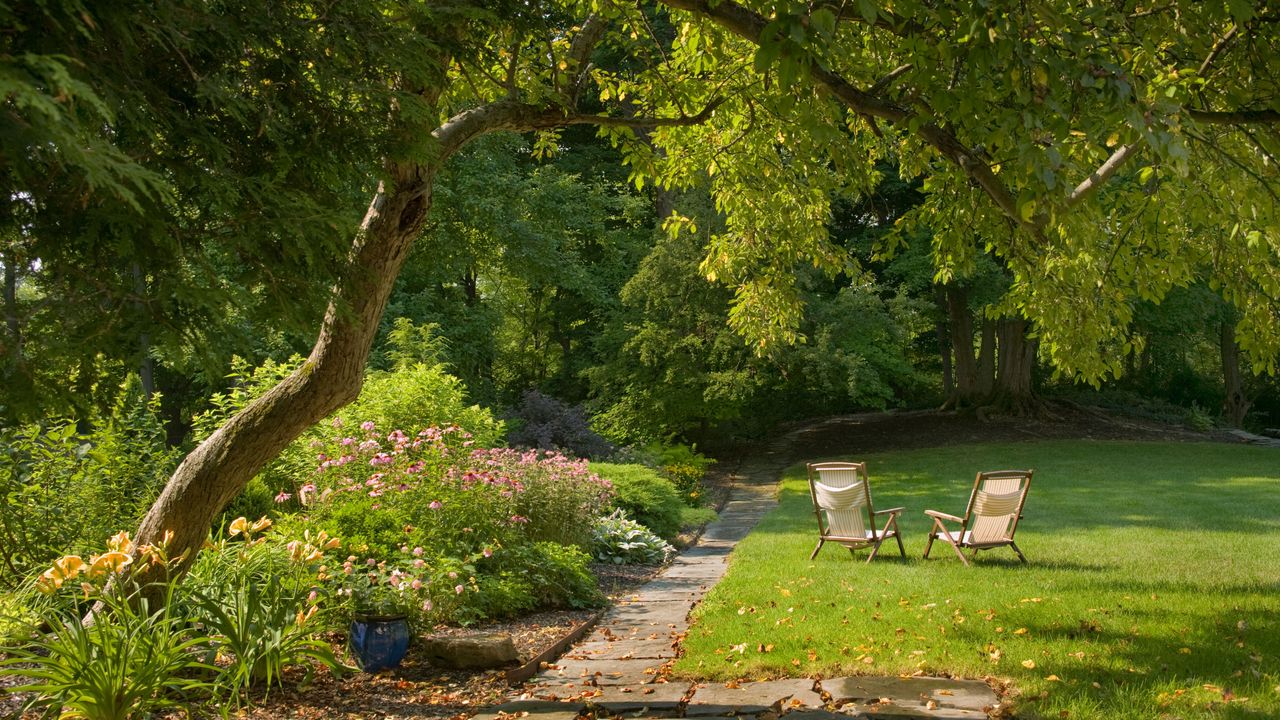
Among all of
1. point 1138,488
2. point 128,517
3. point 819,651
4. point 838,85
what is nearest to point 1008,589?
point 819,651

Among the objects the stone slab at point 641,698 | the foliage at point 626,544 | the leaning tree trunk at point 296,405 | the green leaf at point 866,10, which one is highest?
the green leaf at point 866,10

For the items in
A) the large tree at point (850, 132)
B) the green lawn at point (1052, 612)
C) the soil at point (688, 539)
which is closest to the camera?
the large tree at point (850, 132)

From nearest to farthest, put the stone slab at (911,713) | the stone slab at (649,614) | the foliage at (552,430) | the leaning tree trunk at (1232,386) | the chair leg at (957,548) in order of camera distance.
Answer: the stone slab at (911,713) < the stone slab at (649,614) < the chair leg at (957,548) < the foliage at (552,430) < the leaning tree trunk at (1232,386)

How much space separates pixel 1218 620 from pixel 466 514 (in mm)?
5537

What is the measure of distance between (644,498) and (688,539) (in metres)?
0.81

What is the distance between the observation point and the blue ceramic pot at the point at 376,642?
5.80 m

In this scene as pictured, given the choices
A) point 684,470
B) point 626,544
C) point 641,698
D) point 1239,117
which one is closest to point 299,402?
point 641,698

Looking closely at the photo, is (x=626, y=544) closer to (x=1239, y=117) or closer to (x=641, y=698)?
(x=641, y=698)

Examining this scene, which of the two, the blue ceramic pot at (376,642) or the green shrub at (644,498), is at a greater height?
the blue ceramic pot at (376,642)

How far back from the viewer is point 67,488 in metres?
6.53

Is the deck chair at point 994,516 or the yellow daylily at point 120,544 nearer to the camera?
the yellow daylily at point 120,544

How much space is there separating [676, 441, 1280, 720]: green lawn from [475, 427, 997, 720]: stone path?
0.21m

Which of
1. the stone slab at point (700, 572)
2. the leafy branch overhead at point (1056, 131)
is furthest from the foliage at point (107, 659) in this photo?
the stone slab at point (700, 572)

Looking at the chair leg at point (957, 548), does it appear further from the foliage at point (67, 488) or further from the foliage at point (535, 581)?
the foliage at point (67, 488)
